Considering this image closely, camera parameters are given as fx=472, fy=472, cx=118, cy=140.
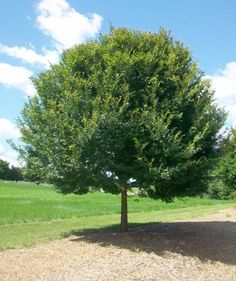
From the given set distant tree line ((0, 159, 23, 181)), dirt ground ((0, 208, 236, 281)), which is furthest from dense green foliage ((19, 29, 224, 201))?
distant tree line ((0, 159, 23, 181))

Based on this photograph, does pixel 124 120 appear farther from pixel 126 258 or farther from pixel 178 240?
pixel 178 240

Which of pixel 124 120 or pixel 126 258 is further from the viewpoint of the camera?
pixel 124 120

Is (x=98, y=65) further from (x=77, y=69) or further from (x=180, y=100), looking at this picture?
(x=180, y=100)

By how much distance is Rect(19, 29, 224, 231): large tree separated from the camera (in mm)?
12914

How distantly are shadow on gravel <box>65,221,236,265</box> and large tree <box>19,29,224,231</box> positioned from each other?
56.4 inches

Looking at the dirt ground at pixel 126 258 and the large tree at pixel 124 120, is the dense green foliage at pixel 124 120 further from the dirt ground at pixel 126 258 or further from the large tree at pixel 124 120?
the dirt ground at pixel 126 258

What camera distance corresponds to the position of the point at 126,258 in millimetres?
12070

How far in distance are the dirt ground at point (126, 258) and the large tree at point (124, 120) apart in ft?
5.20

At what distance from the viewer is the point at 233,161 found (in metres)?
30.4

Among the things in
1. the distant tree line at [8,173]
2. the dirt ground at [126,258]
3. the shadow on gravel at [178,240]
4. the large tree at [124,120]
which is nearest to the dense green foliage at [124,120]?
the large tree at [124,120]

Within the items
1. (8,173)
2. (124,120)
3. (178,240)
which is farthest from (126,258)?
(8,173)

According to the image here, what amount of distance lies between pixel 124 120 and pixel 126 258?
3.77 metres

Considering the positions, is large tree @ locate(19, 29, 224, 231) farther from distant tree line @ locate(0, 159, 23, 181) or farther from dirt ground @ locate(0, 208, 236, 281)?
distant tree line @ locate(0, 159, 23, 181)

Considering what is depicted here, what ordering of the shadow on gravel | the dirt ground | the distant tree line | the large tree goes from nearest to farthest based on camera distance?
the dirt ground, the large tree, the shadow on gravel, the distant tree line
